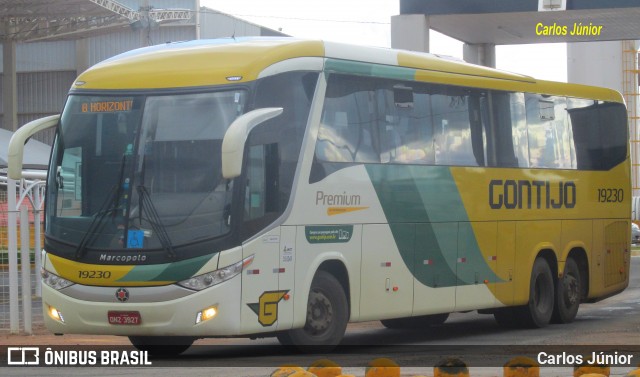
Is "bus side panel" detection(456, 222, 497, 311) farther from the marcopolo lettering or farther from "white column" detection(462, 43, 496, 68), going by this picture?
"white column" detection(462, 43, 496, 68)

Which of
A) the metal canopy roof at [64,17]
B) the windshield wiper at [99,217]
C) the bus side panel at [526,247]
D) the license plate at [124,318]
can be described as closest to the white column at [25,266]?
the windshield wiper at [99,217]

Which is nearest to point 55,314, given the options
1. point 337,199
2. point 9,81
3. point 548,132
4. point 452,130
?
point 337,199

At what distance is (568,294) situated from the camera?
773 inches

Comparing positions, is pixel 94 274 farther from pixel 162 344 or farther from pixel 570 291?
pixel 570 291

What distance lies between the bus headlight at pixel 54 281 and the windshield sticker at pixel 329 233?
8.65ft

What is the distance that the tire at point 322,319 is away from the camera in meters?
13.8

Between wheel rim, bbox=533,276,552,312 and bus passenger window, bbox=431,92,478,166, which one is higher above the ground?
bus passenger window, bbox=431,92,478,166

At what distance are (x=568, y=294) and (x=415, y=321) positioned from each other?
253cm

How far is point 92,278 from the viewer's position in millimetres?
13109

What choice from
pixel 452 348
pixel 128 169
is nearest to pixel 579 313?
pixel 452 348

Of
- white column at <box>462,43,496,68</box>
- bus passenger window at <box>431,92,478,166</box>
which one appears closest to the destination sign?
bus passenger window at <box>431,92,478,166</box>

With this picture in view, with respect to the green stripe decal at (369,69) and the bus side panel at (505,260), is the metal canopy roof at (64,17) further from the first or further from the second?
the green stripe decal at (369,69)

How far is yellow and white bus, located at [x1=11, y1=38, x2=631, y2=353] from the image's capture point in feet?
42.2

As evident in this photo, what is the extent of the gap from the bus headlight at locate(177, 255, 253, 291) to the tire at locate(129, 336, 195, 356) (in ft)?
5.00
